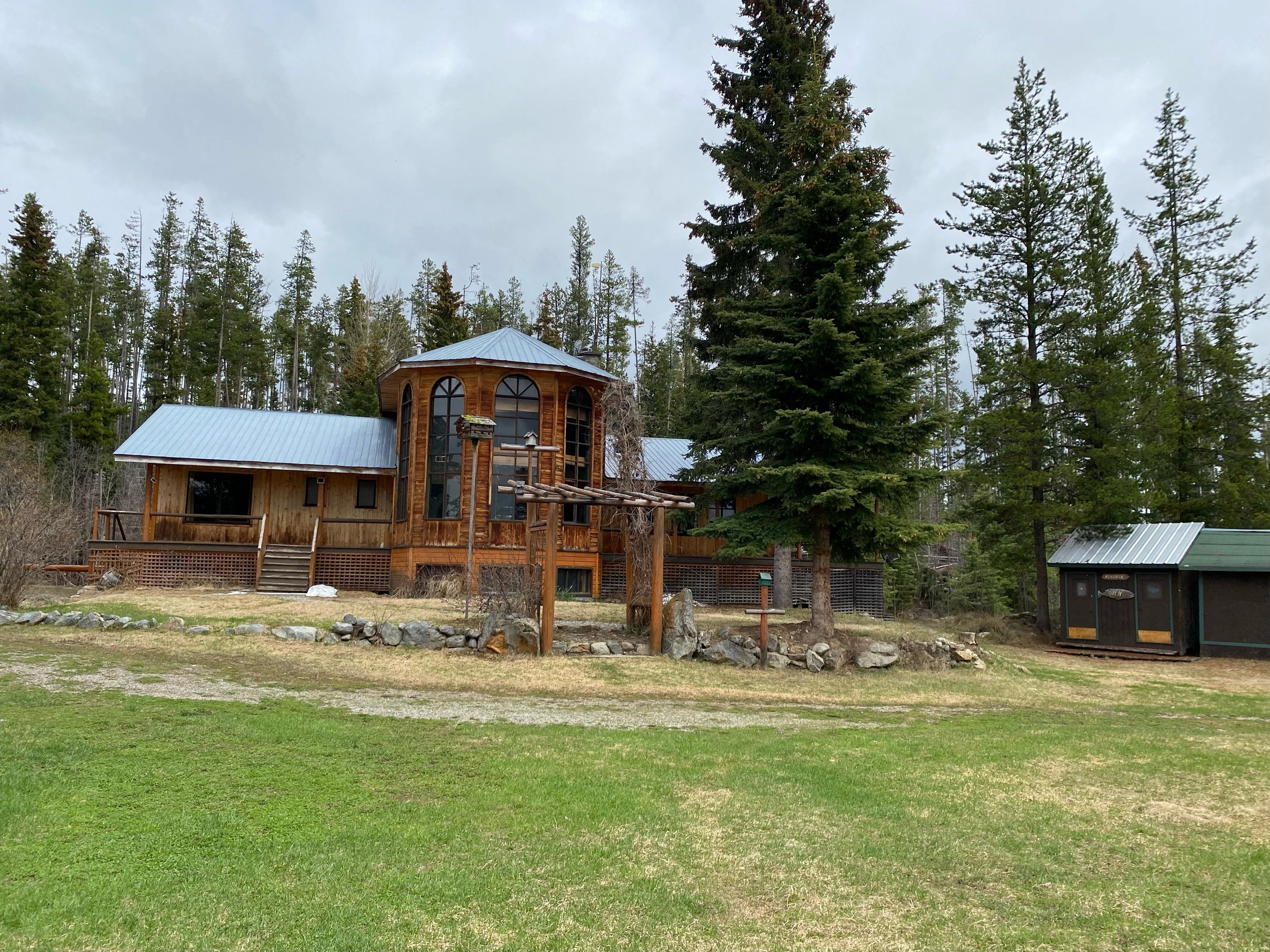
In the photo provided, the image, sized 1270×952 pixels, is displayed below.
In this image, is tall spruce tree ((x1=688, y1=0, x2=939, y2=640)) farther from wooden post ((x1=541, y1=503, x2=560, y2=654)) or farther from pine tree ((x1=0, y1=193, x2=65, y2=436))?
pine tree ((x1=0, y1=193, x2=65, y2=436))

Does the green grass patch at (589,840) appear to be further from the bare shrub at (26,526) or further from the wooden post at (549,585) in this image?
the bare shrub at (26,526)

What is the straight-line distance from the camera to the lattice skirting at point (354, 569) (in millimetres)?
23359

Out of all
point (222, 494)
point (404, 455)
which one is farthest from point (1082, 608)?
point (222, 494)

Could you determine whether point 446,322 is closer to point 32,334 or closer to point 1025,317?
point 32,334

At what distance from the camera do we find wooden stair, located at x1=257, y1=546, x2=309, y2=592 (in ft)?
71.5

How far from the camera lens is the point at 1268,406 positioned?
945 inches

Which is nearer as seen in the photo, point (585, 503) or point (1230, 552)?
point (585, 503)

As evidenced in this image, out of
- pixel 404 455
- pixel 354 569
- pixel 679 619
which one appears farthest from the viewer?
pixel 354 569

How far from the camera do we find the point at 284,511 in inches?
978

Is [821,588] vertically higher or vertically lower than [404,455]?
lower

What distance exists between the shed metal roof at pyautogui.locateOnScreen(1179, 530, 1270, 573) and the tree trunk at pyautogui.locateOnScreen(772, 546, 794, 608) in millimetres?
9294

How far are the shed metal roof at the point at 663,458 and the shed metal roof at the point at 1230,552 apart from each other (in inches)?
525

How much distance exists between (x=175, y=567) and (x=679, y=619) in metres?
15.1

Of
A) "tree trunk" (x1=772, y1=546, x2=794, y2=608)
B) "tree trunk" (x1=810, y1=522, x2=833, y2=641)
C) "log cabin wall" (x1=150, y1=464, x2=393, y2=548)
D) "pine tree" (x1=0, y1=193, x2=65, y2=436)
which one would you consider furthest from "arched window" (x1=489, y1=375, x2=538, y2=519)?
"pine tree" (x1=0, y1=193, x2=65, y2=436)
